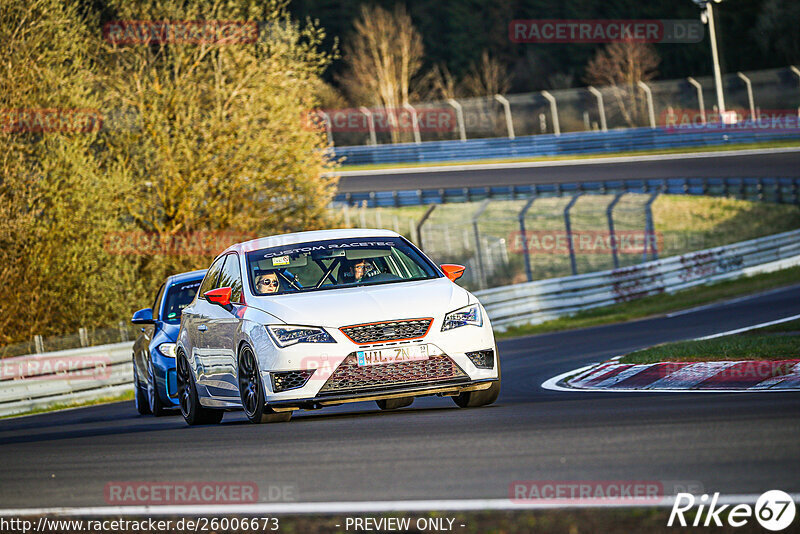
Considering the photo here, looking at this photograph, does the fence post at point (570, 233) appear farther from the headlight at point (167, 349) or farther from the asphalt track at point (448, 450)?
the asphalt track at point (448, 450)

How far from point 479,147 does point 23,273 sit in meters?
32.8

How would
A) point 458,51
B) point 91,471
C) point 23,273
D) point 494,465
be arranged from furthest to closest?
1. point 458,51
2. point 23,273
3. point 91,471
4. point 494,465

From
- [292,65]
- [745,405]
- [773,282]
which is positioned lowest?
[773,282]

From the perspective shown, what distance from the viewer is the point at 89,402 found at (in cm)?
2102

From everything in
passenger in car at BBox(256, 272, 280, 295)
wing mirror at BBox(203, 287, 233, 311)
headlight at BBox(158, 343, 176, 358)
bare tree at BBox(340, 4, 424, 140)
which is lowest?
headlight at BBox(158, 343, 176, 358)

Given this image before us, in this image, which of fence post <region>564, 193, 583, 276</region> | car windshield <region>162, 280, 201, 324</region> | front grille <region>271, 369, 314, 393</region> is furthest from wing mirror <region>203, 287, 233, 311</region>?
fence post <region>564, 193, 583, 276</region>

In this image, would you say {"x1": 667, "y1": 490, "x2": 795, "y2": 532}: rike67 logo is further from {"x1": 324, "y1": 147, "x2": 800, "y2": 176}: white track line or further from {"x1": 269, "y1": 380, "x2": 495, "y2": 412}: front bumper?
{"x1": 324, "y1": 147, "x2": 800, "y2": 176}: white track line

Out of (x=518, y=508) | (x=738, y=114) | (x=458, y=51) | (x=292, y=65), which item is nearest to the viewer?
(x=518, y=508)

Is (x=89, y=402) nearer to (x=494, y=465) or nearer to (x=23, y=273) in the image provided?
(x=23, y=273)

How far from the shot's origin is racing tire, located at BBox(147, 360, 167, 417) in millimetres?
14649

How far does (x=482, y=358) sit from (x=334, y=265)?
1676 mm

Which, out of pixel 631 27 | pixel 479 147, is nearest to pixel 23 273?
pixel 479 147

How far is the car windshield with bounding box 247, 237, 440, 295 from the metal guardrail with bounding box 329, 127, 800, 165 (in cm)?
4070

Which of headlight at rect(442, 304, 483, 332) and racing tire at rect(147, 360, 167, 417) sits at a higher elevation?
headlight at rect(442, 304, 483, 332)
